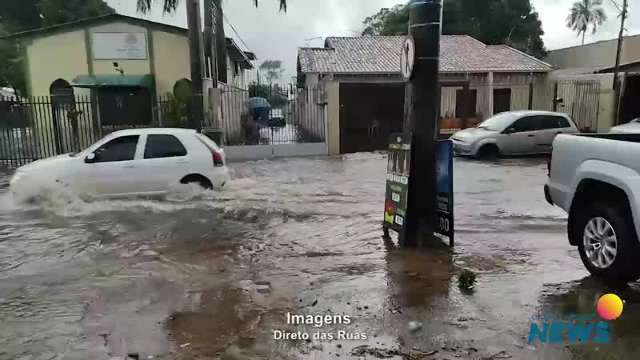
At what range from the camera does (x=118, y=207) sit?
938cm

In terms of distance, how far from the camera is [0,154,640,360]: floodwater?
164 inches

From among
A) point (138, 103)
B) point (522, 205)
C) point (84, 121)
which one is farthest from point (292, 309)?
point (138, 103)

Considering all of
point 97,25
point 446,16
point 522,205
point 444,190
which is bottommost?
point 522,205

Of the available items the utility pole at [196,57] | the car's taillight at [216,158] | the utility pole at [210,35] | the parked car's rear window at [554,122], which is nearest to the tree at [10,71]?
the utility pole at [210,35]

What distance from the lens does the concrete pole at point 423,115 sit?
6.46 metres

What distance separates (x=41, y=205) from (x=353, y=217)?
557 centimetres

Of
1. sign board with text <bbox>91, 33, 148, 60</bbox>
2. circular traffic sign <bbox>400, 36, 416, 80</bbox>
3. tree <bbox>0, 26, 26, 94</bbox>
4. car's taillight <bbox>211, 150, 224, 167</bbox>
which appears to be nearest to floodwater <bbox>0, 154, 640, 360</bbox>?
car's taillight <bbox>211, 150, 224, 167</bbox>

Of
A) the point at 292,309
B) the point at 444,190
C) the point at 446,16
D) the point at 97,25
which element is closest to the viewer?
the point at 292,309

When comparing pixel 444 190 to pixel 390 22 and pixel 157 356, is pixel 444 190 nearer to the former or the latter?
pixel 157 356

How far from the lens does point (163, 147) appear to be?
9805mm

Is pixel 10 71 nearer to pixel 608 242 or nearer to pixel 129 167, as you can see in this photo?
pixel 129 167

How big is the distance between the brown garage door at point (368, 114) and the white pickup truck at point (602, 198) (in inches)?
492

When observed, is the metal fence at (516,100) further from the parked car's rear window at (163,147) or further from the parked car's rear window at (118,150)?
the parked car's rear window at (118,150)

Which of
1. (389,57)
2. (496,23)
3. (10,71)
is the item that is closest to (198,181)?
(389,57)
